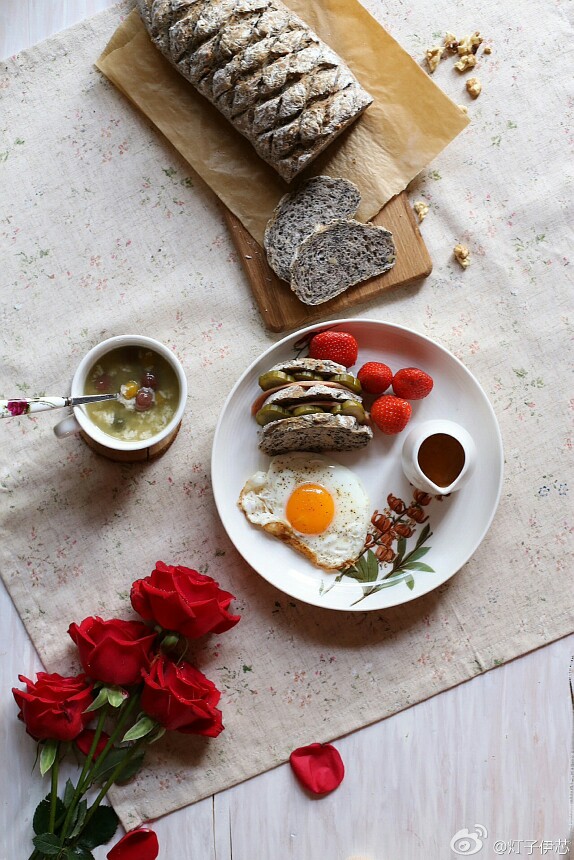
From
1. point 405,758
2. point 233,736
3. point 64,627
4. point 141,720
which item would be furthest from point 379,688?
point 64,627

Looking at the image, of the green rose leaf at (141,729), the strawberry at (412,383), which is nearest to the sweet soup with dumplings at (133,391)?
the strawberry at (412,383)

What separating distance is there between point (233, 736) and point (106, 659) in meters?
0.49

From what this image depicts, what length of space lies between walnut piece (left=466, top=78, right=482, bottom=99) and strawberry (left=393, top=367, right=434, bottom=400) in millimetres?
933

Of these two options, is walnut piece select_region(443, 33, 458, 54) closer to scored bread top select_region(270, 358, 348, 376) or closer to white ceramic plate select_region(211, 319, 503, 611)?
white ceramic plate select_region(211, 319, 503, 611)

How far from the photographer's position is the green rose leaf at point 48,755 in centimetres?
217

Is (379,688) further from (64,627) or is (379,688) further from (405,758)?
(64,627)

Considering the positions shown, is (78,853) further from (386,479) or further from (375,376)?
(375,376)

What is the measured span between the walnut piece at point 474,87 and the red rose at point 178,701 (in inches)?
79.1

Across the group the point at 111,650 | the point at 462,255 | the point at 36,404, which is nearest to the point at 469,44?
the point at 462,255

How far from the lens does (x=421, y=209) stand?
234 cm

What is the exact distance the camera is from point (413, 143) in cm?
230

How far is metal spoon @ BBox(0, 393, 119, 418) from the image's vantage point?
1987 millimetres

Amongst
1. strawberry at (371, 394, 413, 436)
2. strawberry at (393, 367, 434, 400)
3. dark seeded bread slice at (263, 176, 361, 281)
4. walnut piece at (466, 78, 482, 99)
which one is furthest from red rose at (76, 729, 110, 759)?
walnut piece at (466, 78, 482, 99)

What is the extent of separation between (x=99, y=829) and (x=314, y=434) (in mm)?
1340
